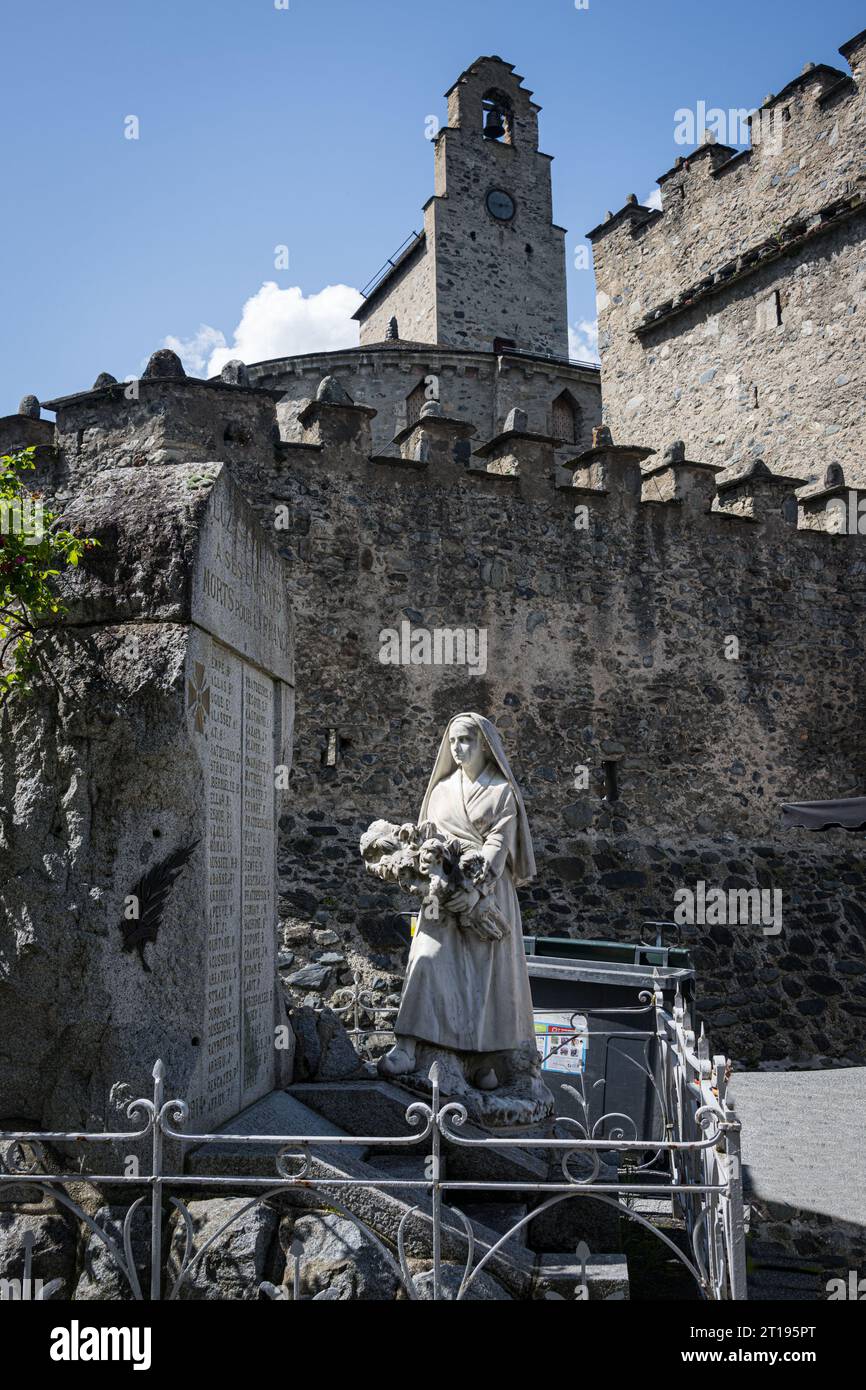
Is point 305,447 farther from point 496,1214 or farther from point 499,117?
point 499,117

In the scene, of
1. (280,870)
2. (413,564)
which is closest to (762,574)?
(413,564)

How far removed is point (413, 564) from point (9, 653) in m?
8.00

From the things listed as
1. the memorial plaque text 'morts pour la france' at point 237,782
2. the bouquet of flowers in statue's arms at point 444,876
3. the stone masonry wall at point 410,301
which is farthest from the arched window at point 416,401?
the bouquet of flowers in statue's arms at point 444,876

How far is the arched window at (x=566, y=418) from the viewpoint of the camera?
23.8 metres

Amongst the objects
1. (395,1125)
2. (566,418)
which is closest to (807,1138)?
(395,1125)

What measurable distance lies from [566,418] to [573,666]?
12367mm

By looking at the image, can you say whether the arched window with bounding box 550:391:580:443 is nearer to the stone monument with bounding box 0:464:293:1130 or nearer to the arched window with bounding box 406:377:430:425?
the arched window with bounding box 406:377:430:425

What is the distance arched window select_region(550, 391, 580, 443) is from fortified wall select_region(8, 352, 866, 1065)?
9.79 meters

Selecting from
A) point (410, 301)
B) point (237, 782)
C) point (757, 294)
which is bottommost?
point (237, 782)

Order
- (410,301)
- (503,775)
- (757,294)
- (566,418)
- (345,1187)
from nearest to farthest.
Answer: (345,1187)
(503,775)
(757,294)
(566,418)
(410,301)

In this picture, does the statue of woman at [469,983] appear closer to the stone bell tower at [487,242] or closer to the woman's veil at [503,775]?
the woman's veil at [503,775]

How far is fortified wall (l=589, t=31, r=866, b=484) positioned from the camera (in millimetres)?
15914

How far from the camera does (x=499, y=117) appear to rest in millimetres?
30328

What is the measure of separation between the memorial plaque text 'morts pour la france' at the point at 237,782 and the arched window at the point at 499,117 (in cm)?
2819
